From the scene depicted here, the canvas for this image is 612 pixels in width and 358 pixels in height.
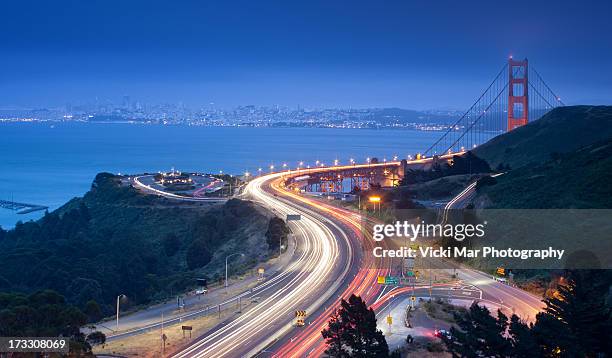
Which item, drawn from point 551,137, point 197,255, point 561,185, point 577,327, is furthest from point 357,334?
point 551,137

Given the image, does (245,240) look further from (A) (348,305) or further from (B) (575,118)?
(B) (575,118)

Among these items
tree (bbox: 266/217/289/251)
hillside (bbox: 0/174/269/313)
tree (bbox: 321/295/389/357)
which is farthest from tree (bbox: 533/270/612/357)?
tree (bbox: 266/217/289/251)

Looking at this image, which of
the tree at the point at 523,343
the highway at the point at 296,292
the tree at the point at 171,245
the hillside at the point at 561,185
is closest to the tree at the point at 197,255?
the tree at the point at 171,245

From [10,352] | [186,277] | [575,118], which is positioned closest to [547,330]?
[10,352]

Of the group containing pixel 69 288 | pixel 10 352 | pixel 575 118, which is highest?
pixel 575 118

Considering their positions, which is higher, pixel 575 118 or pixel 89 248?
pixel 575 118

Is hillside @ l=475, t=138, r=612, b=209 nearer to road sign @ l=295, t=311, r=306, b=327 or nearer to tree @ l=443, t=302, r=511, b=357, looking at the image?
road sign @ l=295, t=311, r=306, b=327
